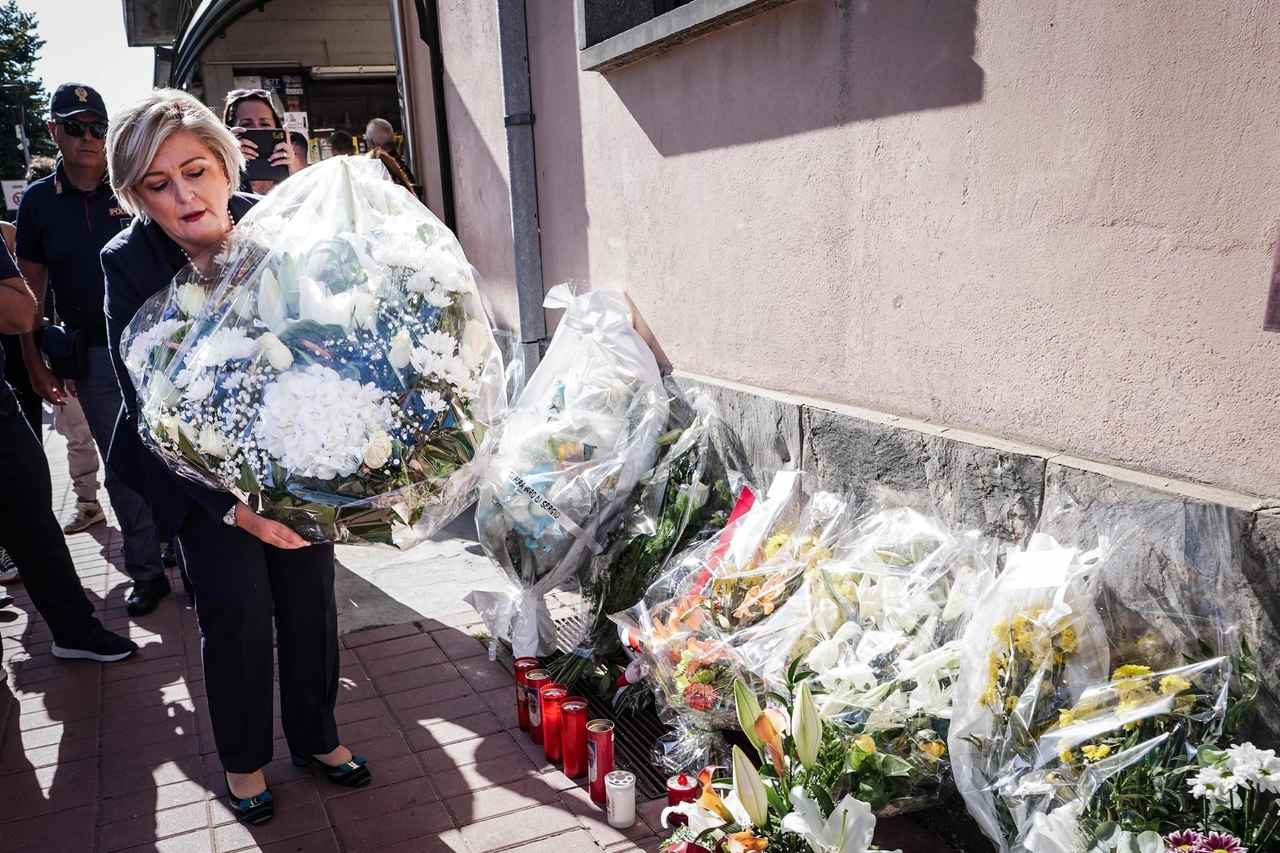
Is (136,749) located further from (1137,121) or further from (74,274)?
(1137,121)

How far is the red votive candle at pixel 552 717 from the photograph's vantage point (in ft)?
9.96

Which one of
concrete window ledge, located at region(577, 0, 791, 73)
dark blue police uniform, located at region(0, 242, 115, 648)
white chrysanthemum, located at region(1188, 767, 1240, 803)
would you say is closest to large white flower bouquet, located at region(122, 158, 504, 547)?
concrete window ledge, located at region(577, 0, 791, 73)

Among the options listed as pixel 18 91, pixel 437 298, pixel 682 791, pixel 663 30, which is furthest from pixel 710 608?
pixel 18 91

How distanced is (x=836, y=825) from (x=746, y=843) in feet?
0.80

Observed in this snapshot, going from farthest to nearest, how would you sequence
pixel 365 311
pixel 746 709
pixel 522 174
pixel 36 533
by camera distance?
1. pixel 522 174
2. pixel 36 533
3. pixel 365 311
4. pixel 746 709

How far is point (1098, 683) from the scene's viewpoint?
6.55 feet

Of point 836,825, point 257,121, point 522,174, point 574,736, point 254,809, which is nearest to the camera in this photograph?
point 836,825

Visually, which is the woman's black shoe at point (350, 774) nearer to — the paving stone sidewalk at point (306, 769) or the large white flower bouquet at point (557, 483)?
the paving stone sidewalk at point (306, 769)

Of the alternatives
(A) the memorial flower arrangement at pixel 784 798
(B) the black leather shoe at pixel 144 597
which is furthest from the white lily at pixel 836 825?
(B) the black leather shoe at pixel 144 597

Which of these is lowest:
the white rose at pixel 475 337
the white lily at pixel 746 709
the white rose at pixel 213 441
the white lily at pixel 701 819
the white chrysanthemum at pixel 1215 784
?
the white lily at pixel 701 819

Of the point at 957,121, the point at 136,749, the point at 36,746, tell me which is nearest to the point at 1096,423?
the point at 957,121

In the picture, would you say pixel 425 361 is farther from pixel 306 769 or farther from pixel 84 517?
pixel 84 517

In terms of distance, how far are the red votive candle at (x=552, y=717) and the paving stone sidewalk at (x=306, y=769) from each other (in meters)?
0.08

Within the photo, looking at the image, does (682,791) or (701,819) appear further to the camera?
(682,791)
